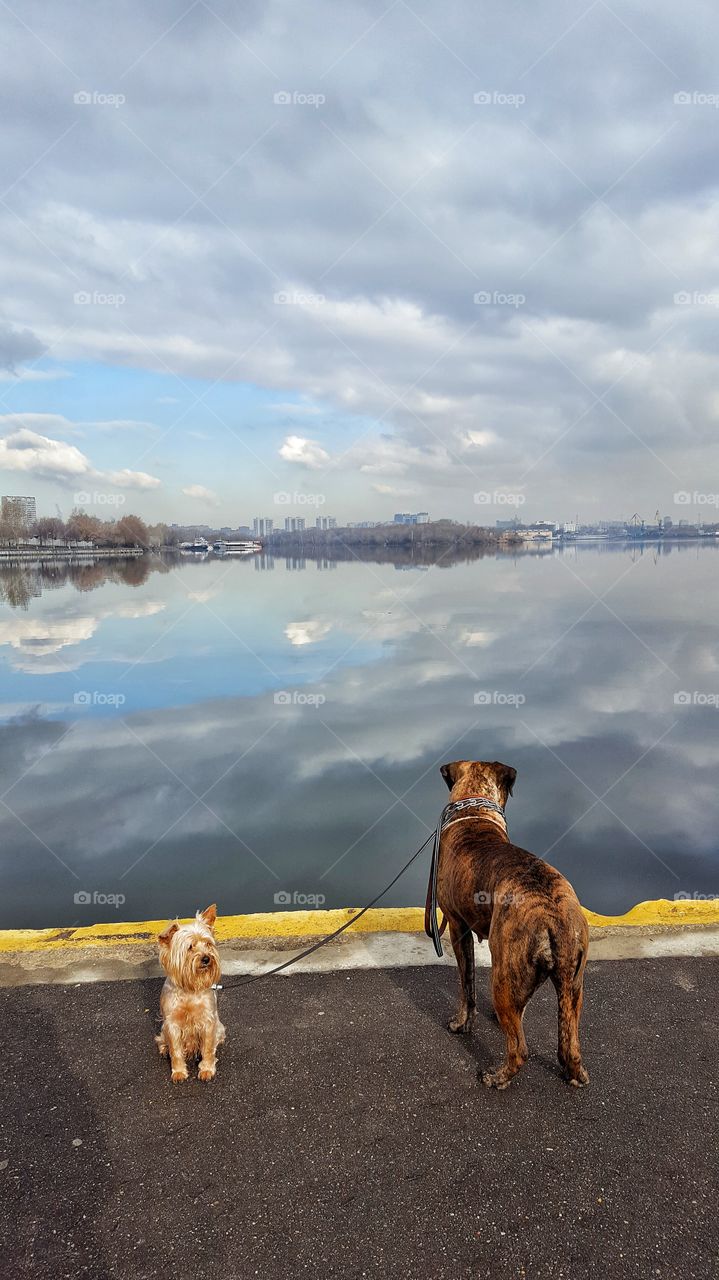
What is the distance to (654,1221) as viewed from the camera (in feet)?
10.7

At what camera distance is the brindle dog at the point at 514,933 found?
3785mm

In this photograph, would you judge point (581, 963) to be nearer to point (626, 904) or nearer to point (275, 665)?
point (626, 904)

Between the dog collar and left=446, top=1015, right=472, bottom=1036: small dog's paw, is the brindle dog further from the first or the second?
the dog collar

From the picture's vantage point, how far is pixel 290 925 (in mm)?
6164

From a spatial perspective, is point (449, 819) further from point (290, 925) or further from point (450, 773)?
point (290, 925)

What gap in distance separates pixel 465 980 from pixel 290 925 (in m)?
2.05

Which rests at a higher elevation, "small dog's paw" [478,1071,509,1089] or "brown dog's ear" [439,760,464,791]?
"brown dog's ear" [439,760,464,791]

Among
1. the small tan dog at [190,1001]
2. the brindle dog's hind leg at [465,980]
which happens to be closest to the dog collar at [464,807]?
the brindle dog's hind leg at [465,980]

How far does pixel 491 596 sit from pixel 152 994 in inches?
1934

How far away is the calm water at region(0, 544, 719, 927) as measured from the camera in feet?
34.1

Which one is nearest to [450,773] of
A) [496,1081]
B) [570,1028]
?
[570,1028]

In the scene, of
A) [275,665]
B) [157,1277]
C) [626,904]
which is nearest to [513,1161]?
[157,1277]

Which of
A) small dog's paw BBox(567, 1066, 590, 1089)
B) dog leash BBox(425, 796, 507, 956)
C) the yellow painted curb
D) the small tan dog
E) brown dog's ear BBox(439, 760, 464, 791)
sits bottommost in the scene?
the yellow painted curb

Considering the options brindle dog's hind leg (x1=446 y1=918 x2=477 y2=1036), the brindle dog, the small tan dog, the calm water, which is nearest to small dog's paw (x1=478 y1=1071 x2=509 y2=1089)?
the brindle dog
